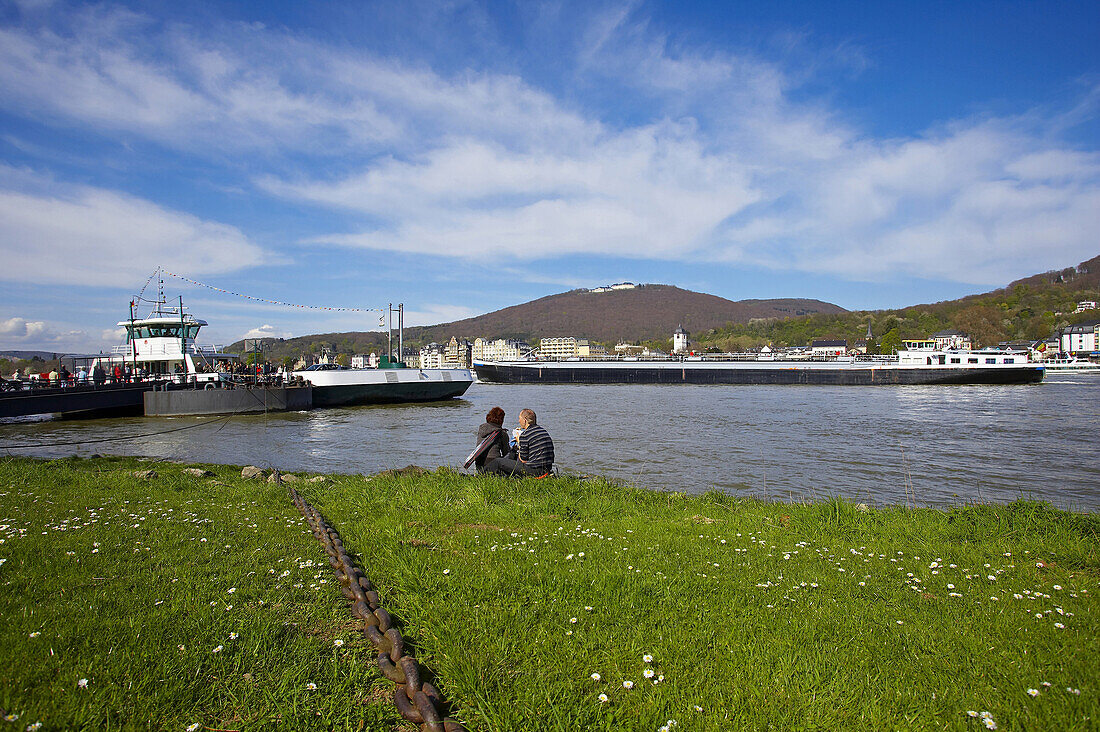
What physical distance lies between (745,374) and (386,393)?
144ft

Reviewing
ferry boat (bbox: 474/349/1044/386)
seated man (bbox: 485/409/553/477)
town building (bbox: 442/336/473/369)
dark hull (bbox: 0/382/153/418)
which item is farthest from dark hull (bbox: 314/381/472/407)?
town building (bbox: 442/336/473/369)

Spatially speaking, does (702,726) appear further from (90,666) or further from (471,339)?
(471,339)

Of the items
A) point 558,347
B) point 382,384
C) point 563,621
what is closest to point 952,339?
point 558,347

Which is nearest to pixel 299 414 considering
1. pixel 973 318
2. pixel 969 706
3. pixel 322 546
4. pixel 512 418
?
pixel 512 418

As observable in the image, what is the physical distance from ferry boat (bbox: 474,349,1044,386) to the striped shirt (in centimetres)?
5815

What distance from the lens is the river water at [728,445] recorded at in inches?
421

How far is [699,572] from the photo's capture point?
4.04 meters

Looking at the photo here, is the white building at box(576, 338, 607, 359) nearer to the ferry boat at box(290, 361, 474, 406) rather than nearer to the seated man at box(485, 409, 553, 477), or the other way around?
the ferry boat at box(290, 361, 474, 406)

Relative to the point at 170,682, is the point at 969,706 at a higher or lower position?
lower

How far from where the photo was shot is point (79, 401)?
24172mm

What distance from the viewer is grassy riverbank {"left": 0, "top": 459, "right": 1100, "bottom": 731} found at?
93.7 inches

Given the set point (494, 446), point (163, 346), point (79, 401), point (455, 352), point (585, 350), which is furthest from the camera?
point (455, 352)

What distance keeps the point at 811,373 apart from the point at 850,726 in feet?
216

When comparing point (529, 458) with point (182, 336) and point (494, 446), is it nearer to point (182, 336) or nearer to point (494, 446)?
point (494, 446)
